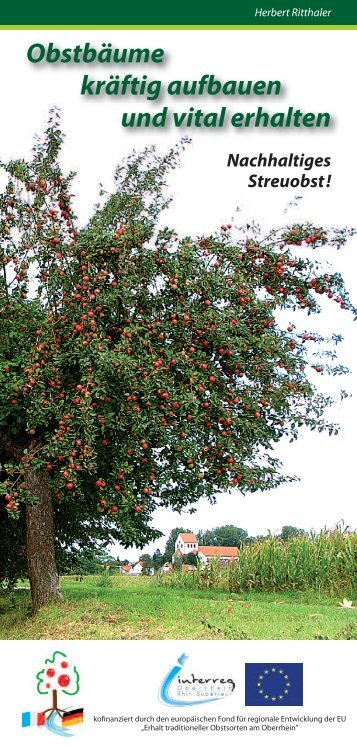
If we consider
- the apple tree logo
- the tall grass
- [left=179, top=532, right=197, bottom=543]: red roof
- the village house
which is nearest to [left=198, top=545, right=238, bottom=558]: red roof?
the village house

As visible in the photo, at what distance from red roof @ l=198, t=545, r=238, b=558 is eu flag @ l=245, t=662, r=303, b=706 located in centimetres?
376

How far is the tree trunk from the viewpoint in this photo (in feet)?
30.0

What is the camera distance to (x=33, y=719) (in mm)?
6695

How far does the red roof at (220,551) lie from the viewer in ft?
34.8

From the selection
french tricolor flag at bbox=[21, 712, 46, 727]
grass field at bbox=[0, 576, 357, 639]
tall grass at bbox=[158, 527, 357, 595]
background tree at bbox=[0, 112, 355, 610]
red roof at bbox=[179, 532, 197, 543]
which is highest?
background tree at bbox=[0, 112, 355, 610]

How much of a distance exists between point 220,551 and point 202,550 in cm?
27

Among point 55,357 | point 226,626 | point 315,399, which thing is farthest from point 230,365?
point 226,626

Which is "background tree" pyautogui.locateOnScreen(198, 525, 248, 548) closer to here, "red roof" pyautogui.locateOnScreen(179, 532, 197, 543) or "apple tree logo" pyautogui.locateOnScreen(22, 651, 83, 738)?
"red roof" pyautogui.locateOnScreen(179, 532, 197, 543)

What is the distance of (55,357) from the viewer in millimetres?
8070

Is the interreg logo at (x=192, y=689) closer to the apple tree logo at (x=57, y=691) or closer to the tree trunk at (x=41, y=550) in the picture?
the apple tree logo at (x=57, y=691)
